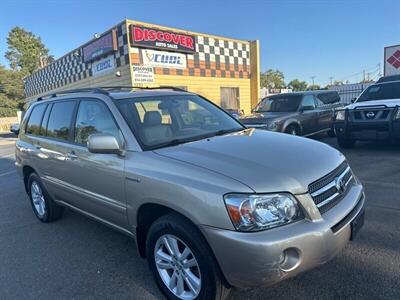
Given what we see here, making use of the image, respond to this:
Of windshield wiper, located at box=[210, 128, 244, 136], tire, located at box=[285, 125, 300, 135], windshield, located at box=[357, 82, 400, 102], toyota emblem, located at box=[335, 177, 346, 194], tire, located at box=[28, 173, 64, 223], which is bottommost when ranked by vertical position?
tire, located at box=[28, 173, 64, 223]

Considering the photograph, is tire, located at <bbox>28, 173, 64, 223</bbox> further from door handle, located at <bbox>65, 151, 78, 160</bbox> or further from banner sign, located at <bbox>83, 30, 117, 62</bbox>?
banner sign, located at <bbox>83, 30, 117, 62</bbox>

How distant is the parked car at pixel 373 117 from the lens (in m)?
7.11

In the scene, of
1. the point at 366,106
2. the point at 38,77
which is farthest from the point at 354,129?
the point at 38,77

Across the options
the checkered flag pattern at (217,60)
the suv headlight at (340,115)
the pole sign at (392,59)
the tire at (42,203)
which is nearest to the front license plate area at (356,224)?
the tire at (42,203)

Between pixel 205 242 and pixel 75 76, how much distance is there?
1830 centimetres

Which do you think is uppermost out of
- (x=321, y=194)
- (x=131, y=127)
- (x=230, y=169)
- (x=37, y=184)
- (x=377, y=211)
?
(x=131, y=127)

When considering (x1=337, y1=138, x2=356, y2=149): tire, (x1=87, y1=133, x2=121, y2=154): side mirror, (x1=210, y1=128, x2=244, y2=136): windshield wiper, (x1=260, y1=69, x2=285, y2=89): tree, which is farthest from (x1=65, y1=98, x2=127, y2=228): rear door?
(x1=260, y1=69, x2=285, y2=89): tree

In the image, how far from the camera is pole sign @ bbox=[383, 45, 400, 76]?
16219mm

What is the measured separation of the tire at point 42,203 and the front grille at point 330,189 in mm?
3514

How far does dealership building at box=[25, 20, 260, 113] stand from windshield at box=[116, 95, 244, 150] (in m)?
9.15

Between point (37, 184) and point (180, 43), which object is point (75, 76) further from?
point (37, 184)

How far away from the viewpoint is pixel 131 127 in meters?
2.93

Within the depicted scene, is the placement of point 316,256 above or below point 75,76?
below

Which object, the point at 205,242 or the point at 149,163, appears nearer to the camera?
the point at 205,242
